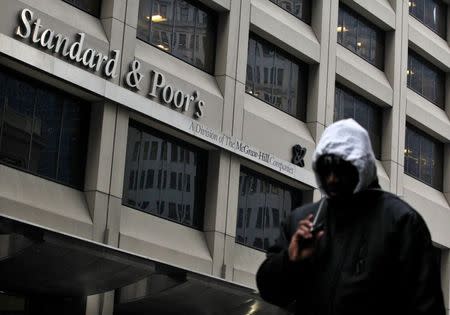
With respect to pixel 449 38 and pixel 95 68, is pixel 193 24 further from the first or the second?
pixel 449 38

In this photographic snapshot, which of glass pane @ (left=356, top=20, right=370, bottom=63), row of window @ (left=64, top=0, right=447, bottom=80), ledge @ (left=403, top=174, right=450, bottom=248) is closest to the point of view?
row of window @ (left=64, top=0, right=447, bottom=80)

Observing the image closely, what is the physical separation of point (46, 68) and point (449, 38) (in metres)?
22.5

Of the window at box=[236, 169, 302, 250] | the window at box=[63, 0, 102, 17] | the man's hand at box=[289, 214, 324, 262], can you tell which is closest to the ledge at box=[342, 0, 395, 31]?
the window at box=[236, 169, 302, 250]

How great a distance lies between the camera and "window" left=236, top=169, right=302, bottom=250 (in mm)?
29562

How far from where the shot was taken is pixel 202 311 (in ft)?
90.7

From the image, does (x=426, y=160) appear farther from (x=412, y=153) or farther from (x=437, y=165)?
(x=412, y=153)

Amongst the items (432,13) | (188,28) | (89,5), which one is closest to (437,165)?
(432,13)

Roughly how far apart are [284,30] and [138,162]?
7394 mm

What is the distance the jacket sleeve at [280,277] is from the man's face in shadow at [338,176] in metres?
0.32

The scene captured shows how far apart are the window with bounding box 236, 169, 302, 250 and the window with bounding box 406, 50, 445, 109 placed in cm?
970

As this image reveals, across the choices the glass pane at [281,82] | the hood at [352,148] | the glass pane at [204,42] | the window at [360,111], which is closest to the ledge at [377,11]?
the window at [360,111]

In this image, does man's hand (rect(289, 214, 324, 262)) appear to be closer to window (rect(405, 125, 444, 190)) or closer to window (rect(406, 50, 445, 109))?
window (rect(405, 125, 444, 190))

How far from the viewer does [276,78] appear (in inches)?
1248

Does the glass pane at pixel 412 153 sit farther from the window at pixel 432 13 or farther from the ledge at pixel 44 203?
the ledge at pixel 44 203
